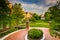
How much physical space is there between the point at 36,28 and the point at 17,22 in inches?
19.7

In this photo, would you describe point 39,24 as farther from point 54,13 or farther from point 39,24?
point 54,13

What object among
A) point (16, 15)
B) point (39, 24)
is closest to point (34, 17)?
point (39, 24)

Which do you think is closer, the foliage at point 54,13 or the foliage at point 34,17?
the foliage at point 54,13

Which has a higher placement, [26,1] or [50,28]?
[26,1]

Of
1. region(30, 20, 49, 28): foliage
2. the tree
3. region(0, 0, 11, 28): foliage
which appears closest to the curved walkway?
region(30, 20, 49, 28): foliage

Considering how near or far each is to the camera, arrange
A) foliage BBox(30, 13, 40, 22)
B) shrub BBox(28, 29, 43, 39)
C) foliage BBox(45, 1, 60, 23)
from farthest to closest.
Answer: foliage BBox(30, 13, 40, 22)
foliage BBox(45, 1, 60, 23)
shrub BBox(28, 29, 43, 39)

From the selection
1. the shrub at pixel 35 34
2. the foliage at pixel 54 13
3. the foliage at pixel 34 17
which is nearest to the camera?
the shrub at pixel 35 34

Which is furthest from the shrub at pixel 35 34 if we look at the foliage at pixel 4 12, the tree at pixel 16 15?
the foliage at pixel 4 12

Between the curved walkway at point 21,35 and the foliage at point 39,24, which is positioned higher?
the foliage at point 39,24

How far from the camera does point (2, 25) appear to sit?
6.44m

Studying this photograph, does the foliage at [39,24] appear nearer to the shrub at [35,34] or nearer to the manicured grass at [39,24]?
the manicured grass at [39,24]

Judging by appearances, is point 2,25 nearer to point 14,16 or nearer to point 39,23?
point 14,16

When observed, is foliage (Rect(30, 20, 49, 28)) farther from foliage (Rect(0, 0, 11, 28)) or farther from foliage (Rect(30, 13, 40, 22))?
foliage (Rect(0, 0, 11, 28))

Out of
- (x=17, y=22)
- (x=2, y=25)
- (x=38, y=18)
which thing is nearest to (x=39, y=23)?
(x=38, y=18)
